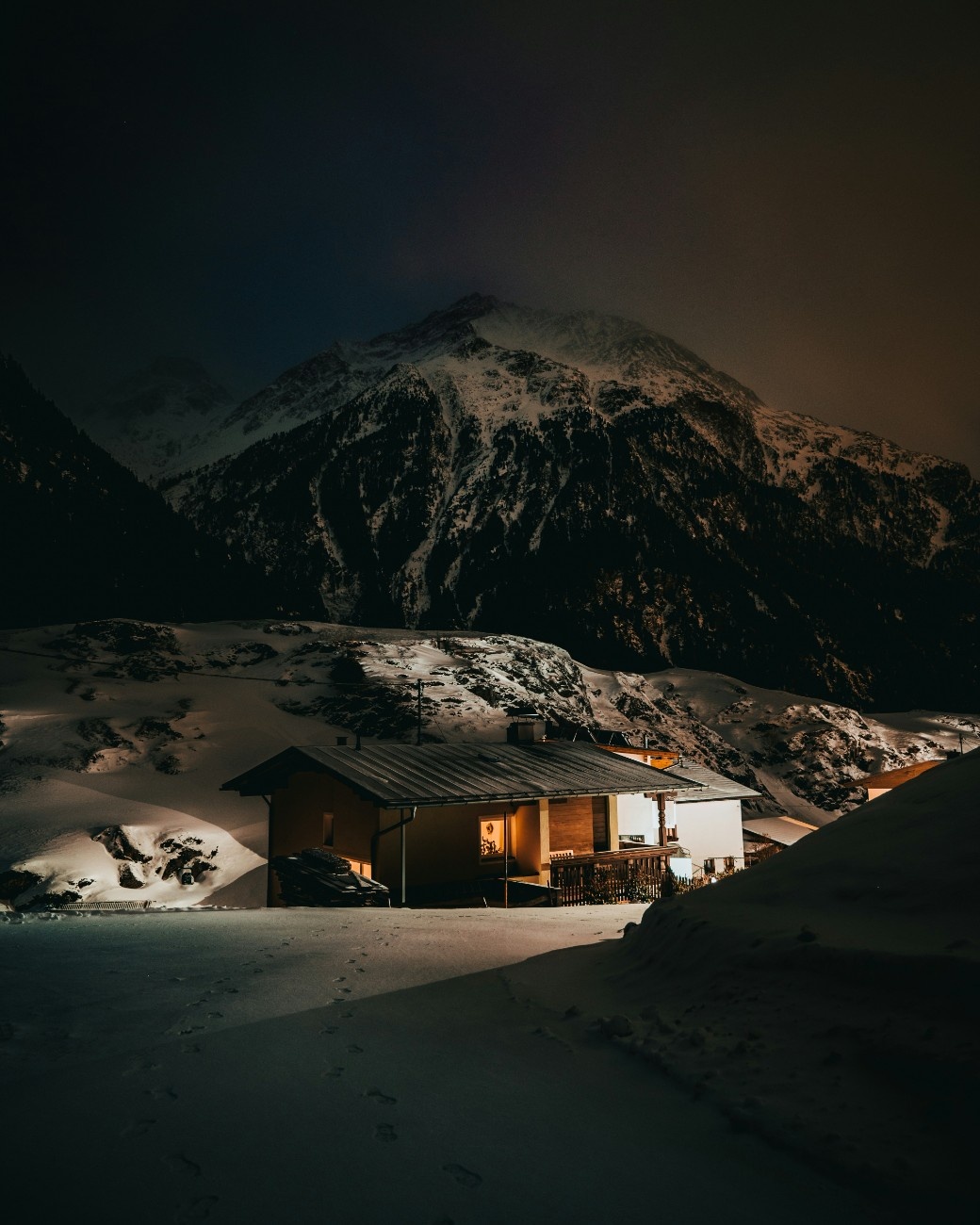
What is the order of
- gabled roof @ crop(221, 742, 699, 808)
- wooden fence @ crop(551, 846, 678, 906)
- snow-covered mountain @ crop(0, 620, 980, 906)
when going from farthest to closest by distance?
snow-covered mountain @ crop(0, 620, 980, 906) → wooden fence @ crop(551, 846, 678, 906) → gabled roof @ crop(221, 742, 699, 808)

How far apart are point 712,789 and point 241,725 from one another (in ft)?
90.9

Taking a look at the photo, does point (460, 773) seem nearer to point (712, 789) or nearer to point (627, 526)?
point (712, 789)

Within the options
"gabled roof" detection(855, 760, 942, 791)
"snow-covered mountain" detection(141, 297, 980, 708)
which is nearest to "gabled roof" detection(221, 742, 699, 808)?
"gabled roof" detection(855, 760, 942, 791)

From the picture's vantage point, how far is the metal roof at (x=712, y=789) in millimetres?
35188

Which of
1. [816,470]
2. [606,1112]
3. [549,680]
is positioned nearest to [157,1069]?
[606,1112]

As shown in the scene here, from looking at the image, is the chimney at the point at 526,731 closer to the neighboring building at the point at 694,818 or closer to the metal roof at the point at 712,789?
the neighboring building at the point at 694,818

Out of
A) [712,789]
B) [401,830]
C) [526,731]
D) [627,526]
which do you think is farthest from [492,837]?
[627,526]

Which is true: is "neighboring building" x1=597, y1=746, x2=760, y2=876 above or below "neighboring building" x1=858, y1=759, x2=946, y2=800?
below

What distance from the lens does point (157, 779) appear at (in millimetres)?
37406

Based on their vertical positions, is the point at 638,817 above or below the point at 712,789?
below

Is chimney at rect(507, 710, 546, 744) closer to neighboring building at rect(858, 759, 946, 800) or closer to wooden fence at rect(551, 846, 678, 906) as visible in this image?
wooden fence at rect(551, 846, 678, 906)

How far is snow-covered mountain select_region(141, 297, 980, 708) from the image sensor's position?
12900cm

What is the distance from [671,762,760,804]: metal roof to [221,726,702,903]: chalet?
33.1 ft

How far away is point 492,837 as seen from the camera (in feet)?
76.2
